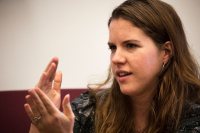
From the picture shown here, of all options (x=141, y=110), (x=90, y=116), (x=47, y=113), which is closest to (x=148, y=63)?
(x=141, y=110)

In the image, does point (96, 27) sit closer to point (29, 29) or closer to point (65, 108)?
point (29, 29)

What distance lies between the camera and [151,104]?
1.34 meters

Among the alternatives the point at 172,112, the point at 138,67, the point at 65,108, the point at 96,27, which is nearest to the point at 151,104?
the point at 172,112

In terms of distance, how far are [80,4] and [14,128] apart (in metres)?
0.87

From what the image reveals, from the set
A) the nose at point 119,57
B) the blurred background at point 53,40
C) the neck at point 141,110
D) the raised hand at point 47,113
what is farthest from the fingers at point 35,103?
the blurred background at point 53,40

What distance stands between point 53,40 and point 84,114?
68 cm

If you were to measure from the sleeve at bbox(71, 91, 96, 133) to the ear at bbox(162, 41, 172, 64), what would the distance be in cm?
39

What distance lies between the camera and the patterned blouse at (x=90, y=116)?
3.96ft

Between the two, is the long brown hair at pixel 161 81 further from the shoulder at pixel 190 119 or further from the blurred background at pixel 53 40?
the blurred background at pixel 53 40

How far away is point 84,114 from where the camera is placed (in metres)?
1.38

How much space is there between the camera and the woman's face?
47.1 inches

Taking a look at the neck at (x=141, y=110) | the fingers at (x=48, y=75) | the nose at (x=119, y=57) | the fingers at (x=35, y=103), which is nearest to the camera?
the fingers at (x=35, y=103)

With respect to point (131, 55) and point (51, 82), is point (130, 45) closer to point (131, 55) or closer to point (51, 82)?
point (131, 55)

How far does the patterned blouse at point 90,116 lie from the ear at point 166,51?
0.22m
